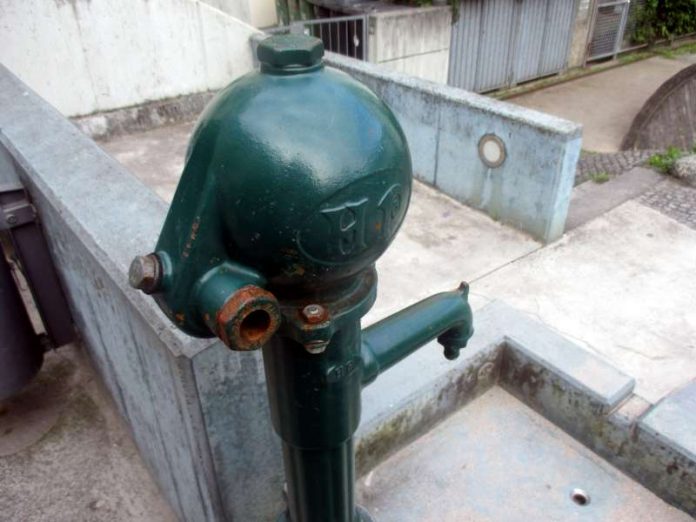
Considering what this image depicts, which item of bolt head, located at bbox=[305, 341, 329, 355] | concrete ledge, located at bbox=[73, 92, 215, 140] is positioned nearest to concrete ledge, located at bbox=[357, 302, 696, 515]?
bolt head, located at bbox=[305, 341, 329, 355]

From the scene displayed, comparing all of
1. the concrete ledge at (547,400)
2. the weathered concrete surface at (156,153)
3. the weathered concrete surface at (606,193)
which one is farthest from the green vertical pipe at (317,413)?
the weathered concrete surface at (156,153)

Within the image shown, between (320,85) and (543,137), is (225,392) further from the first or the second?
(543,137)

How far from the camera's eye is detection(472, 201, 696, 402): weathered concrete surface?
126 inches

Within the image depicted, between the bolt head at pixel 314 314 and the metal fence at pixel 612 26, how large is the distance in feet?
38.2

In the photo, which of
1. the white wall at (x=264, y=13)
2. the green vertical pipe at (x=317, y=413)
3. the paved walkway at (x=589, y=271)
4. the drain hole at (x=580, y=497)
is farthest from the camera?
the white wall at (x=264, y=13)

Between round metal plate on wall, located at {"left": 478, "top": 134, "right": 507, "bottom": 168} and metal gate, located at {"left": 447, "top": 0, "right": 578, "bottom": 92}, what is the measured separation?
4.93m

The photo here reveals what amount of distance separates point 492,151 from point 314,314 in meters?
3.64

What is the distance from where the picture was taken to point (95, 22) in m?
5.41

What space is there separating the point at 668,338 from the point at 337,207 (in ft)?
10.2

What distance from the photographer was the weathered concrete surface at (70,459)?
7.16 feet

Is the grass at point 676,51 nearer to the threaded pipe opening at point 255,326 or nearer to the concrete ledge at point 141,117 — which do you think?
the concrete ledge at point 141,117

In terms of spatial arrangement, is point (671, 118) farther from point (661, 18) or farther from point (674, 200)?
point (661, 18)

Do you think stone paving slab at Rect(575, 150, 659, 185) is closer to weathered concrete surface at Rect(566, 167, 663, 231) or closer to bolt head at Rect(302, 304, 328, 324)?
weathered concrete surface at Rect(566, 167, 663, 231)

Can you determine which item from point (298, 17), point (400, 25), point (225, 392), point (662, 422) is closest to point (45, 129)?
point (225, 392)
